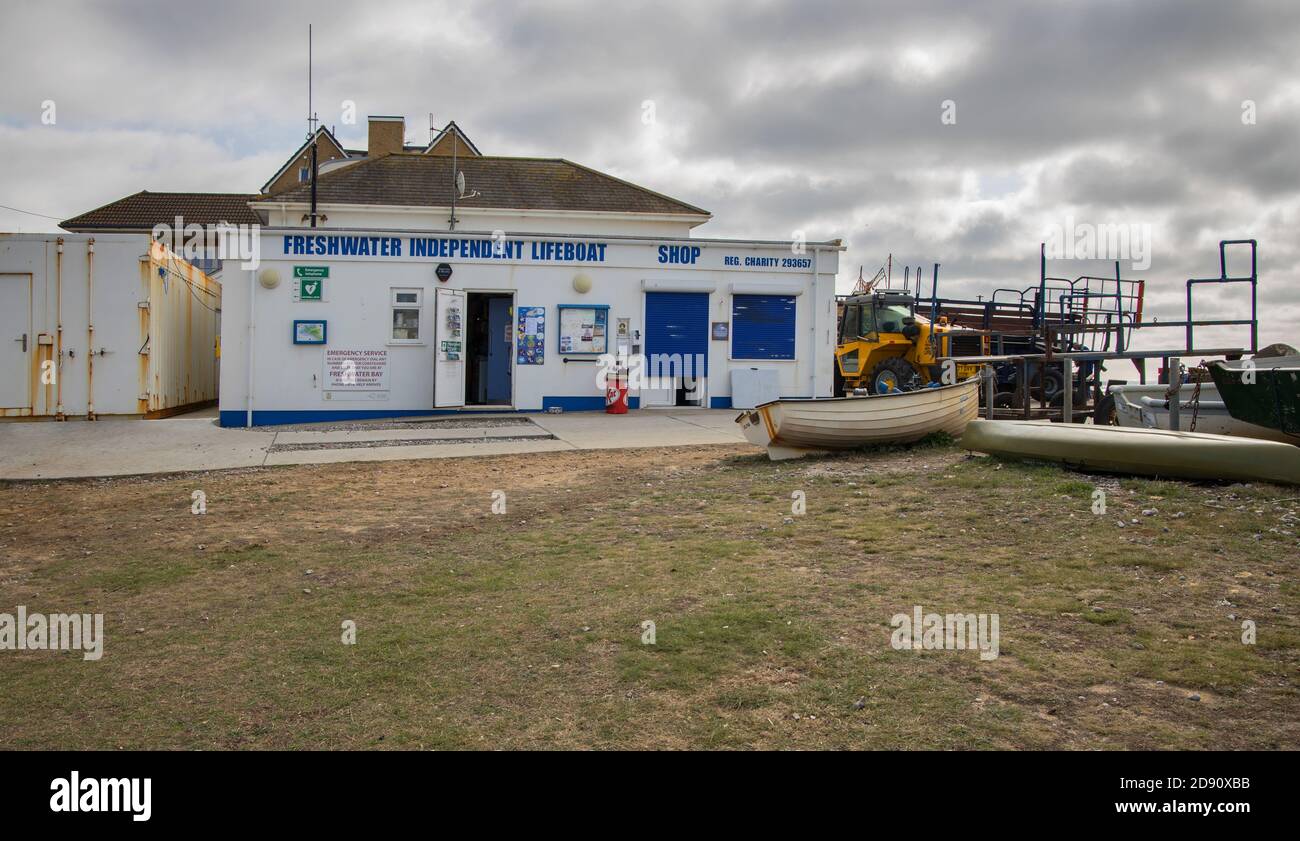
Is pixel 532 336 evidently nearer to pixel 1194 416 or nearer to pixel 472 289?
pixel 472 289

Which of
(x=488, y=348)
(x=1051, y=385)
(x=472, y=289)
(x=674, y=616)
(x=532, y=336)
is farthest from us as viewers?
(x=488, y=348)

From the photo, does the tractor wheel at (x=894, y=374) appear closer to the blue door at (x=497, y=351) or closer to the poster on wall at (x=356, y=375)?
the blue door at (x=497, y=351)

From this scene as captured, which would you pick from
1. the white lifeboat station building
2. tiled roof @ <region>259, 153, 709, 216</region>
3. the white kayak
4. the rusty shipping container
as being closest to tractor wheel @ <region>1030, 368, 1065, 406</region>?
the white lifeboat station building

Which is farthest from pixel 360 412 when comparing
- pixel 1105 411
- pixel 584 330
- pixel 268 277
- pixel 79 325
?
pixel 1105 411

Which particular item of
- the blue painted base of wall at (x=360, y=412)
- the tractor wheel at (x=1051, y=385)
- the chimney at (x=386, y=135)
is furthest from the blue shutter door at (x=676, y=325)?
the chimney at (x=386, y=135)

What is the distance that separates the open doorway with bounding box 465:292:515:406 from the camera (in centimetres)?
2275

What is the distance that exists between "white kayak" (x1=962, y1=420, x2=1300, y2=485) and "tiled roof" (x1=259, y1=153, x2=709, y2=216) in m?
23.8

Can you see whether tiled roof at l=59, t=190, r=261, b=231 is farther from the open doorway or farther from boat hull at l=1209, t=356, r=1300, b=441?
boat hull at l=1209, t=356, r=1300, b=441

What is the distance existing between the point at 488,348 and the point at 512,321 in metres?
2.53

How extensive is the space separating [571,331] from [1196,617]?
1588 cm

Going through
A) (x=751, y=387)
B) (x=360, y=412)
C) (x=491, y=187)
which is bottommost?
(x=360, y=412)

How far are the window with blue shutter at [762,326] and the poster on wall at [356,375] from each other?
7.10 m

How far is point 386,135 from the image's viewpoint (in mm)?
47875
